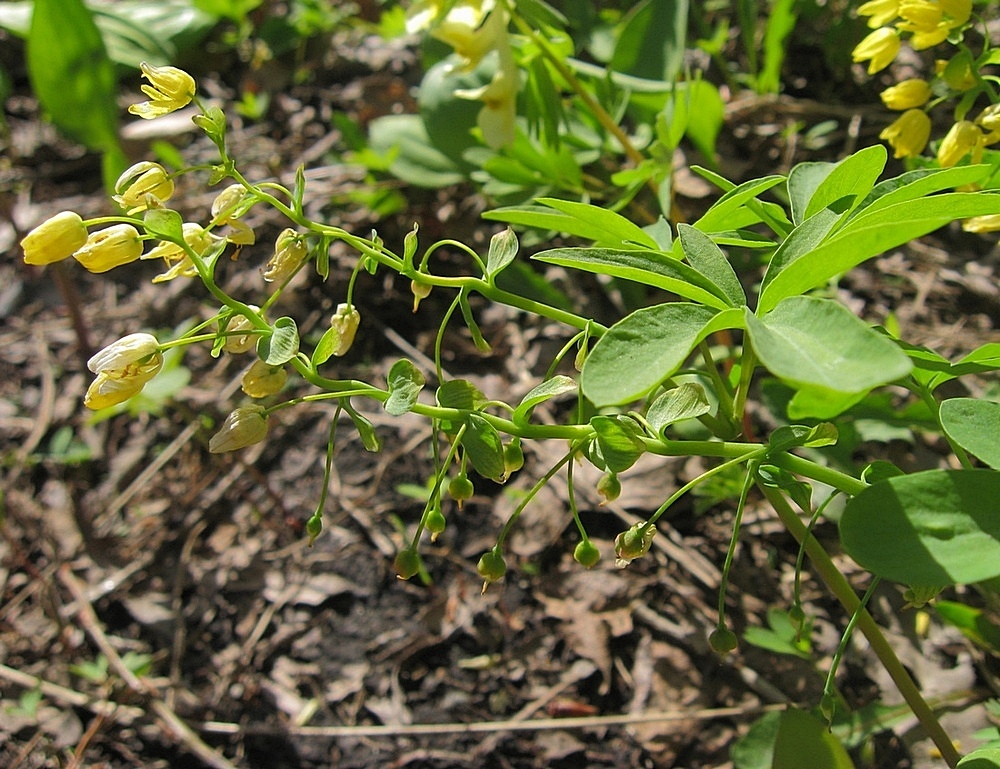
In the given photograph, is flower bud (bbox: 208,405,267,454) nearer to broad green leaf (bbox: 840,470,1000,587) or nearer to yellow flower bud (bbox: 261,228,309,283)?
yellow flower bud (bbox: 261,228,309,283)

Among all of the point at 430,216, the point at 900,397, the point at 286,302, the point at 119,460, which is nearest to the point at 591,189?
the point at 430,216

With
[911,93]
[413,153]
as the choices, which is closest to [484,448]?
[911,93]

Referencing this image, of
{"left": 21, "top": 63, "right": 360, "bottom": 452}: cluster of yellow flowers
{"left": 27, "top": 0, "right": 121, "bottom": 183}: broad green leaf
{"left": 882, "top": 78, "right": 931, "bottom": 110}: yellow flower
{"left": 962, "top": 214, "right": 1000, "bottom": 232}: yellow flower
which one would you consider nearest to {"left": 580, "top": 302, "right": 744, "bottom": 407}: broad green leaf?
{"left": 21, "top": 63, "right": 360, "bottom": 452}: cluster of yellow flowers

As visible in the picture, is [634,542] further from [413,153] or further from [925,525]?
[413,153]

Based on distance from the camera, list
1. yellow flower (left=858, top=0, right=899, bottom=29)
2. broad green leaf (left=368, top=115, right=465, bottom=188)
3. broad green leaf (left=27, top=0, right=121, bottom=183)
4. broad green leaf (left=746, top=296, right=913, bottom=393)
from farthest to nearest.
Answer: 1. broad green leaf (left=27, top=0, right=121, bottom=183)
2. broad green leaf (left=368, top=115, right=465, bottom=188)
3. yellow flower (left=858, top=0, right=899, bottom=29)
4. broad green leaf (left=746, top=296, right=913, bottom=393)

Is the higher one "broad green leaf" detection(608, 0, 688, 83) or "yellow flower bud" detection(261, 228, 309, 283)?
"yellow flower bud" detection(261, 228, 309, 283)

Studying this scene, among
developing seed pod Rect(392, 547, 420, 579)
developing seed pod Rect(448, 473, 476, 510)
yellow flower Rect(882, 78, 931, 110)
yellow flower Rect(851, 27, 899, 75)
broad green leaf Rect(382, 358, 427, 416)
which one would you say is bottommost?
developing seed pod Rect(392, 547, 420, 579)

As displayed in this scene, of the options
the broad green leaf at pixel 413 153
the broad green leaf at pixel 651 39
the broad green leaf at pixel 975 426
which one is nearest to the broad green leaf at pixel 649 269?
the broad green leaf at pixel 975 426
